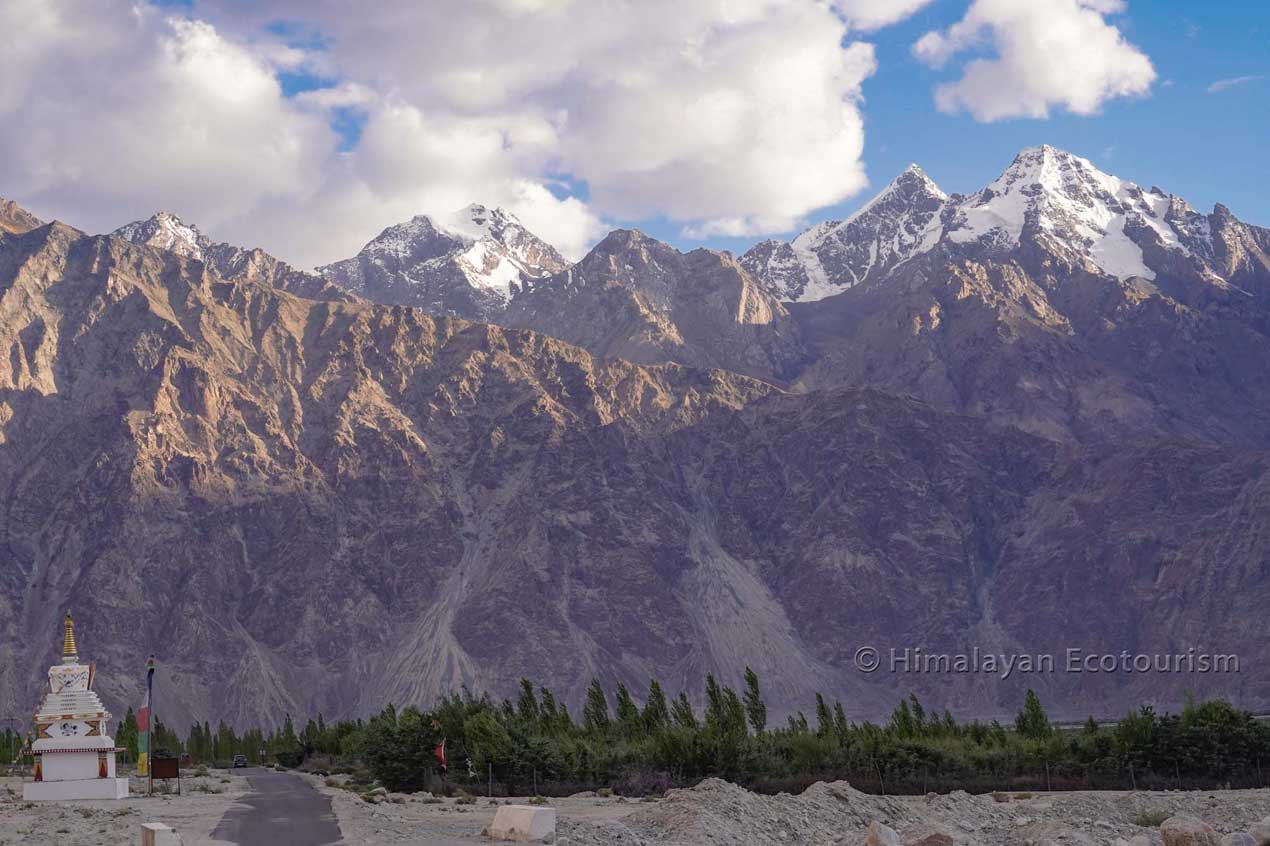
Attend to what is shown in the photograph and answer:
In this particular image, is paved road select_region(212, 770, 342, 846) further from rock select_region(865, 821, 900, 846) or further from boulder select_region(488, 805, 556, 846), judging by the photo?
rock select_region(865, 821, 900, 846)

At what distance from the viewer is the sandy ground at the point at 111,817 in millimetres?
60312

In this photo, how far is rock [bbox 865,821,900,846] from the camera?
59.3 metres

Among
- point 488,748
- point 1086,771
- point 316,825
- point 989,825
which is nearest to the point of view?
point 316,825

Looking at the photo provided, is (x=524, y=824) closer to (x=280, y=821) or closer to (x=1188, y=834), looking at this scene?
(x=280, y=821)

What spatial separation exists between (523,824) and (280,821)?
14.3 metres

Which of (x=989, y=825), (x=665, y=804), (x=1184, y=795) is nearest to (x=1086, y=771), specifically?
(x=1184, y=795)

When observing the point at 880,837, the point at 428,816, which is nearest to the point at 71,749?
the point at 428,816

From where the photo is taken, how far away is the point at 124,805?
79625 millimetres

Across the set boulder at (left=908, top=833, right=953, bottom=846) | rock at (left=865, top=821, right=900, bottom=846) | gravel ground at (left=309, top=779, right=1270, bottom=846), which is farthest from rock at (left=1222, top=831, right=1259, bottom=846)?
rock at (left=865, top=821, right=900, bottom=846)

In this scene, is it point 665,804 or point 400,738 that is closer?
point 665,804

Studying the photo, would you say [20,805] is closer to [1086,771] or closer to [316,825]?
[316,825]

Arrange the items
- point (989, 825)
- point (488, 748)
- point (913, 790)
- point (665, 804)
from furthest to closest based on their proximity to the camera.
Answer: point (913, 790)
point (488, 748)
point (989, 825)
point (665, 804)

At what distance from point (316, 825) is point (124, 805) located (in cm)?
2024

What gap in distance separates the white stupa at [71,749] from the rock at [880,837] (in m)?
45.9
